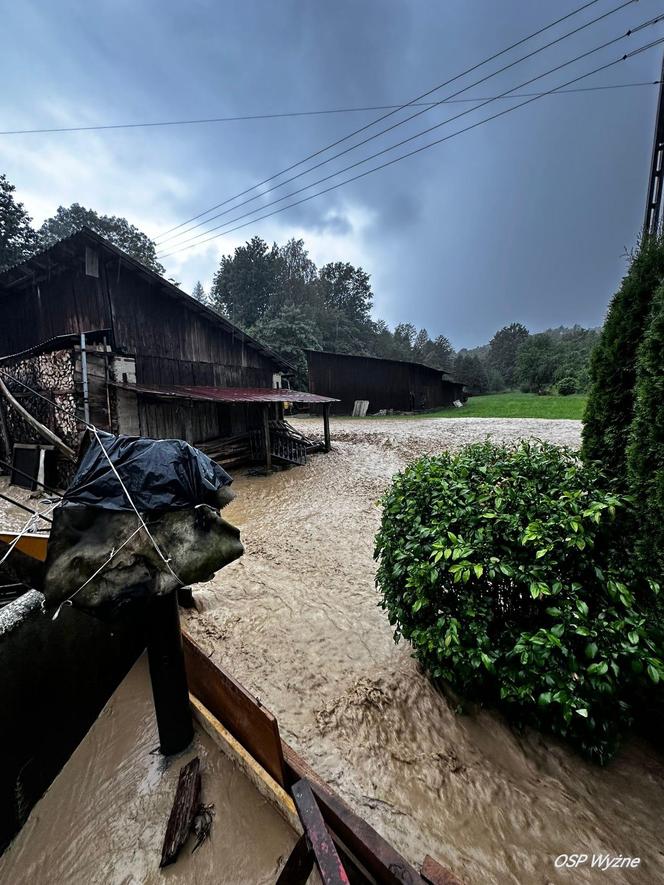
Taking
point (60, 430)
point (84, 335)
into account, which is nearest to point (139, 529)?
point (84, 335)

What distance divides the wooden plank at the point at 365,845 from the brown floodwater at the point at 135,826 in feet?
1.63

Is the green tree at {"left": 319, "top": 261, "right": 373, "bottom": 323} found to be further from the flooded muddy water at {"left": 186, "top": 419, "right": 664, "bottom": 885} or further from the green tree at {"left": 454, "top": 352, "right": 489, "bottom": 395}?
the flooded muddy water at {"left": 186, "top": 419, "right": 664, "bottom": 885}

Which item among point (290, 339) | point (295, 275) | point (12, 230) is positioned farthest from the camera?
point (295, 275)

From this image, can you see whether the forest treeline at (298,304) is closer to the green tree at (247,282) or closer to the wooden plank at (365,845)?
the green tree at (247,282)

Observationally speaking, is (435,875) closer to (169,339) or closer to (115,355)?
(115,355)

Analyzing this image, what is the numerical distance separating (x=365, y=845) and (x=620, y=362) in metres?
3.70

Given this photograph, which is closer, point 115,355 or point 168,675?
Answer: point 168,675

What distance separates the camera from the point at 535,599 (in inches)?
88.7

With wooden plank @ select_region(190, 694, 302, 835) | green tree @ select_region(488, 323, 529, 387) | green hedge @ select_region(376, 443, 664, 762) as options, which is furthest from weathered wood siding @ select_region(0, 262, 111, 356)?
green tree @ select_region(488, 323, 529, 387)

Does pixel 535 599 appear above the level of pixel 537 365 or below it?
below

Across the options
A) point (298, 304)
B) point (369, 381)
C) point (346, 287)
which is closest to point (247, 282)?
point (298, 304)

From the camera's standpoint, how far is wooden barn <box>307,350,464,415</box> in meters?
23.4

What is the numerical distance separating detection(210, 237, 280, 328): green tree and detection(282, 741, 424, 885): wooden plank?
41754 millimetres

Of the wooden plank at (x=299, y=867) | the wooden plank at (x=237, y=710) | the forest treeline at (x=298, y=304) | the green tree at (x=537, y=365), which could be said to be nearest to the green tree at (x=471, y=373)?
the forest treeline at (x=298, y=304)
